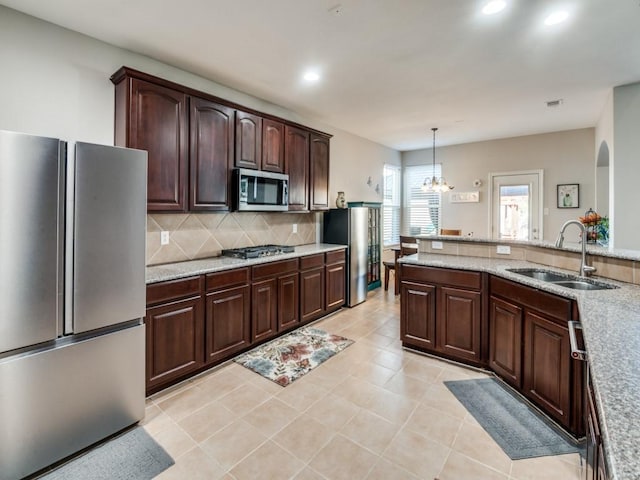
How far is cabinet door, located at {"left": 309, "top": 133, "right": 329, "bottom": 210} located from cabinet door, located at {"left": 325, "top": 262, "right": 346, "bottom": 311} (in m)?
0.85

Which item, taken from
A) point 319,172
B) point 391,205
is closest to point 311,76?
point 319,172

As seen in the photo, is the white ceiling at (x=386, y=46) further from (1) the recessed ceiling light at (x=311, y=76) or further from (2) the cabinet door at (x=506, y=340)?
(2) the cabinet door at (x=506, y=340)

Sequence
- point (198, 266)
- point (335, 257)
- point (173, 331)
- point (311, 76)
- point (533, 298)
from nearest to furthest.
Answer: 1. point (533, 298)
2. point (173, 331)
3. point (198, 266)
4. point (311, 76)
5. point (335, 257)

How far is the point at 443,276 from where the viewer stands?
9.85 ft

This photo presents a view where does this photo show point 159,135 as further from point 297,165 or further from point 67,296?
point 297,165

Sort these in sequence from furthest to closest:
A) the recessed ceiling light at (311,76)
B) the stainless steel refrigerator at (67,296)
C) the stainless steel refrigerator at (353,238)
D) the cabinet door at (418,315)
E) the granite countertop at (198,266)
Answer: the stainless steel refrigerator at (353,238), the recessed ceiling light at (311,76), the cabinet door at (418,315), the granite countertop at (198,266), the stainless steel refrigerator at (67,296)

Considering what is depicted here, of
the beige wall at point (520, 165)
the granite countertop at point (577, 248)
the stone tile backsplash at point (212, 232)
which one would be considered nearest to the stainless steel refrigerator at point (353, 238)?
the stone tile backsplash at point (212, 232)

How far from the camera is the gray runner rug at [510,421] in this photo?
75.9 inches

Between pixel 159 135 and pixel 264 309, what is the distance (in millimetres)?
1859

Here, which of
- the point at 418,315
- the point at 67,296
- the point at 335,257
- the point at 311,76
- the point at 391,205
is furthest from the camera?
the point at 391,205

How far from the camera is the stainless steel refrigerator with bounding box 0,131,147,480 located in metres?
1.64

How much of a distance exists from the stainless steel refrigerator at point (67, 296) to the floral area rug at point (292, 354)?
103 cm

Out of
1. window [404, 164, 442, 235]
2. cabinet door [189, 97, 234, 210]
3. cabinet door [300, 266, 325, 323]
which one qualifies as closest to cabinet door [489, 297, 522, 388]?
cabinet door [300, 266, 325, 323]

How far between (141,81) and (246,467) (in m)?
2.77
